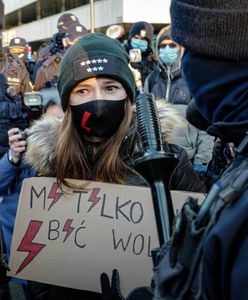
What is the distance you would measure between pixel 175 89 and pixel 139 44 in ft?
11.3

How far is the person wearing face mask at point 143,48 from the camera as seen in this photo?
7.03 m

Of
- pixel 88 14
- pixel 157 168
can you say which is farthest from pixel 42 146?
pixel 88 14

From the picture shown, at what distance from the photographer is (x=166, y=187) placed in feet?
4.08

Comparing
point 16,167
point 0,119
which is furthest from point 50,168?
point 0,119

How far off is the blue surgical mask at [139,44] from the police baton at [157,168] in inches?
249

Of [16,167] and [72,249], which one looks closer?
[72,249]

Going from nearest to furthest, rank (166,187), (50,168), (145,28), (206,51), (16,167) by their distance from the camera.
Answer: (206,51) → (166,187) → (50,168) → (16,167) → (145,28)

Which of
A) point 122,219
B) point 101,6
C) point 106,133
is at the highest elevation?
point 106,133

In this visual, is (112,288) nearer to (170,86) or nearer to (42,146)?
(42,146)

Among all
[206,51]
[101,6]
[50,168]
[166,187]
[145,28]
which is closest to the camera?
[206,51]

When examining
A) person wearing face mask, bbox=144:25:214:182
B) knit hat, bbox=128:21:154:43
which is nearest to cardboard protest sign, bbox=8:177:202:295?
person wearing face mask, bbox=144:25:214:182

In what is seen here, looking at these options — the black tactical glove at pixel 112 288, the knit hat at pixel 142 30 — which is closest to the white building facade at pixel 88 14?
the knit hat at pixel 142 30

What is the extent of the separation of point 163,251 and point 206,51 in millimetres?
427

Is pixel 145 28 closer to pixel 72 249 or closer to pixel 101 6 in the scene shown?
pixel 72 249
